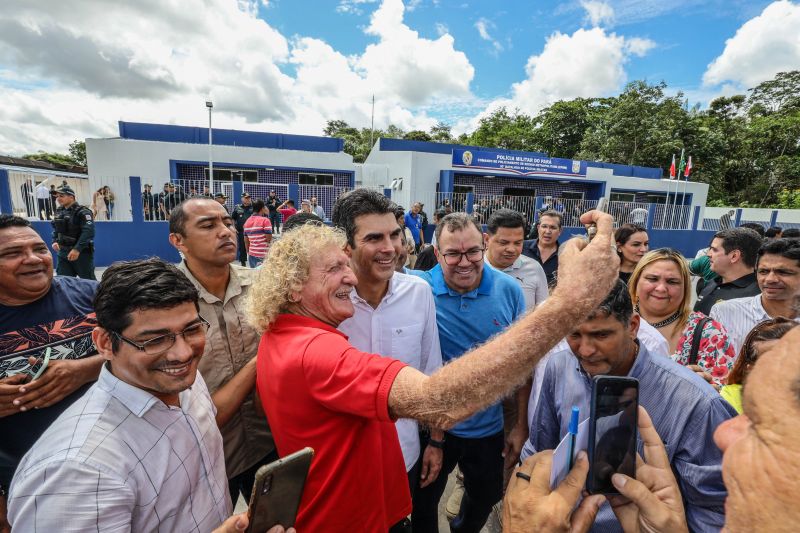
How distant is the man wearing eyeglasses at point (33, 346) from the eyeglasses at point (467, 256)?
6.35 ft

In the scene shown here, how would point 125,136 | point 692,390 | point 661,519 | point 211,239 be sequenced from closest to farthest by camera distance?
point 661,519 → point 692,390 → point 211,239 → point 125,136

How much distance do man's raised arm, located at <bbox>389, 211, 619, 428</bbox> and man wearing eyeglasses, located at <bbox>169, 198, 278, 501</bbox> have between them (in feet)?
3.88

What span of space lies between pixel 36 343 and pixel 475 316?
229 centimetres

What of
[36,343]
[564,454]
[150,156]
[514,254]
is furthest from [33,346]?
[150,156]

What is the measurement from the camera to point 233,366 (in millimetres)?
2055

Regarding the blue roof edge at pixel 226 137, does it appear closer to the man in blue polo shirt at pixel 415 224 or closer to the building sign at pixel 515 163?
the building sign at pixel 515 163

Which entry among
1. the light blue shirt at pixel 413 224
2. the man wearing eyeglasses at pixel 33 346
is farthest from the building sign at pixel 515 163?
the man wearing eyeglasses at pixel 33 346

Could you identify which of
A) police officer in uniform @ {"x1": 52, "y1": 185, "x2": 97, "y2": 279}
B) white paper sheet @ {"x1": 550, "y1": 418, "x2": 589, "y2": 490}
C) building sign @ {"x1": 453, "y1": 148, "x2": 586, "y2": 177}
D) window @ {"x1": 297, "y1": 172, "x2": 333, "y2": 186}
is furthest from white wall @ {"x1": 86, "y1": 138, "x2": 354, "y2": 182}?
white paper sheet @ {"x1": 550, "y1": 418, "x2": 589, "y2": 490}

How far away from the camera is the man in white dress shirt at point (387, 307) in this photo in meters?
2.04

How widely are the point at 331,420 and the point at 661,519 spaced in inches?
39.1

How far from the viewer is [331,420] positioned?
1278 millimetres

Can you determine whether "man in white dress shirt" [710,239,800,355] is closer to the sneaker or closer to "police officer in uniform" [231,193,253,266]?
the sneaker

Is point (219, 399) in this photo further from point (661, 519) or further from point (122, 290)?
point (661, 519)

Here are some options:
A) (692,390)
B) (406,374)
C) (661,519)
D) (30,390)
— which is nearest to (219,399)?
(30,390)
